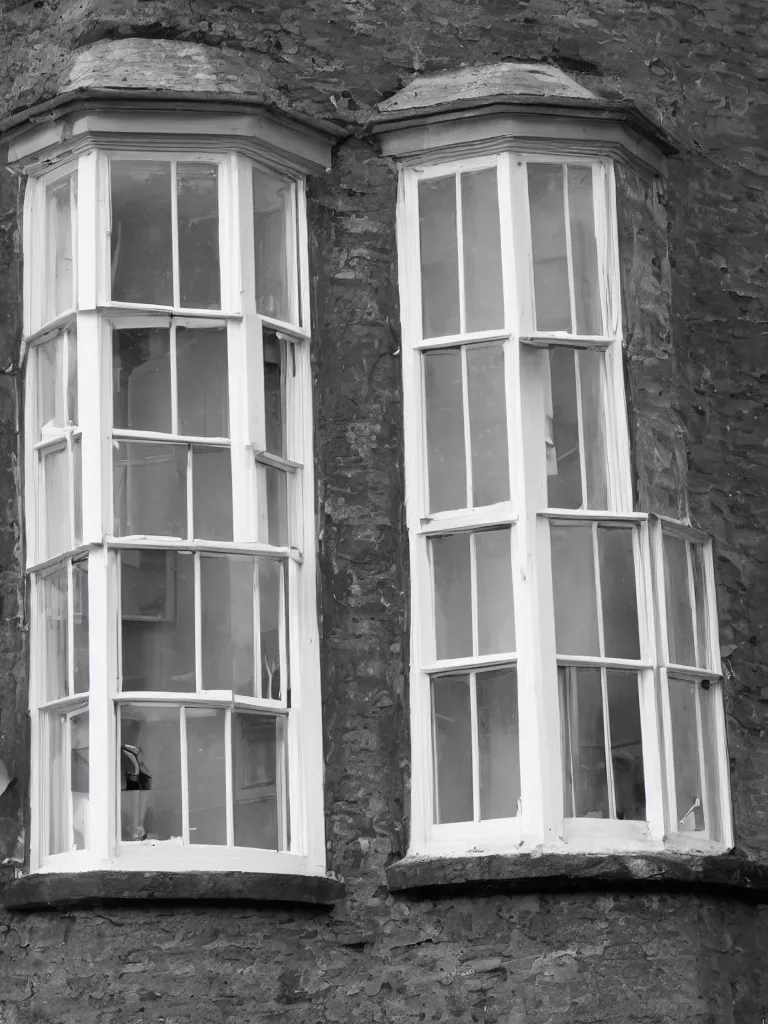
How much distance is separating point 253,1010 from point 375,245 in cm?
364

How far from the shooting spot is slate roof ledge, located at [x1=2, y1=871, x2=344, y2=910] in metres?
8.90

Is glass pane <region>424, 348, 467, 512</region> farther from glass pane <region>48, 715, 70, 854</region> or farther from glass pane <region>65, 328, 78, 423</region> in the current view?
glass pane <region>48, 715, 70, 854</region>

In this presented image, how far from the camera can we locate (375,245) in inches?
400

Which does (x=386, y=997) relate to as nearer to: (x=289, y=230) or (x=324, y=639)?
(x=324, y=639)

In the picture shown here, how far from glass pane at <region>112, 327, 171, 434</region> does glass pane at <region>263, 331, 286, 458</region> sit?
470 millimetres

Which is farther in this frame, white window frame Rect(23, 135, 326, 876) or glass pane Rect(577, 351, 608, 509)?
glass pane Rect(577, 351, 608, 509)

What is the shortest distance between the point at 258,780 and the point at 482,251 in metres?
2.74

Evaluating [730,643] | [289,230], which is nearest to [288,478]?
[289,230]

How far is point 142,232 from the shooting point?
9.88 metres

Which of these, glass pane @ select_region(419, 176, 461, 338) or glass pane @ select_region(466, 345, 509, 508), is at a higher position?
glass pane @ select_region(419, 176, 461, 338)

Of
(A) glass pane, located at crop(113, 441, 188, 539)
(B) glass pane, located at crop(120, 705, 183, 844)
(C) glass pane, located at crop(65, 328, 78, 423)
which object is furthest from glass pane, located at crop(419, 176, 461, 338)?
(B) glass pane, located at crop(120, 705, 183, 844)

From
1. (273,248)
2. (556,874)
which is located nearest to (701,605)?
(556,874)

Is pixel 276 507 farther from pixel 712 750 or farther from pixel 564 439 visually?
pixel 712 750

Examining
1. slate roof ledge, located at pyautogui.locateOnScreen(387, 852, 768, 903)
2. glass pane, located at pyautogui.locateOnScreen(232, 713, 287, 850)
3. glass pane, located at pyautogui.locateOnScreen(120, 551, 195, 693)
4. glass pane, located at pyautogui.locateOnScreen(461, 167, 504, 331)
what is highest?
glass pane, located at pyautogui.locateOnScreen(461, 167, 504, 331)
